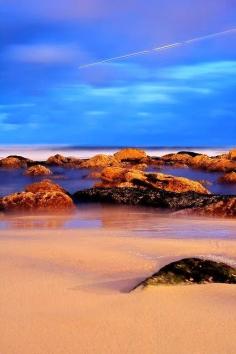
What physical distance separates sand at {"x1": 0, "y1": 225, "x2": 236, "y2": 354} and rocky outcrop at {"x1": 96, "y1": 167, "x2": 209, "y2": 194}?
586 cm

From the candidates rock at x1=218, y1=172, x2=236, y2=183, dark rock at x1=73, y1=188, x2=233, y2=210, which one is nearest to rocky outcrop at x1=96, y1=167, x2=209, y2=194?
dark rock at x1=73, y1=188, x2=233, y2=210

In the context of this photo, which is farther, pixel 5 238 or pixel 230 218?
pixel 230 218

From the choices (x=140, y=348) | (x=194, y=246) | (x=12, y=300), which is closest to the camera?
(x=140, y=348)

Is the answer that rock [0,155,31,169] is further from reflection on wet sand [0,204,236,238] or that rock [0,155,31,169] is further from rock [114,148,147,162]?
reflection on wet sand [0,204,236,238]

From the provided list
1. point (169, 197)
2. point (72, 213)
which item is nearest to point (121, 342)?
point (72, 213)

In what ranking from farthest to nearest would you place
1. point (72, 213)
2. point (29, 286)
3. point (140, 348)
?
point (72, 213)
point (29, 286)
point (140, 348)

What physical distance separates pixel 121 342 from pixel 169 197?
6074 millimetres

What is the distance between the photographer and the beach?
2209mm

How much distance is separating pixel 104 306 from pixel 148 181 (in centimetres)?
776

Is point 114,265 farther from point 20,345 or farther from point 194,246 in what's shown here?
point 20,345

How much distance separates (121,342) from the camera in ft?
7.22

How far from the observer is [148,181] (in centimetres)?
1036

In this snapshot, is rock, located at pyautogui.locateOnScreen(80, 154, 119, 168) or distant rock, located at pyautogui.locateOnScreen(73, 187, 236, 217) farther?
rock, located at pyautogui.locateOnScreen(80, 154, 119, 168)

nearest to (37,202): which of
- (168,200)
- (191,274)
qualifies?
(168,200)
